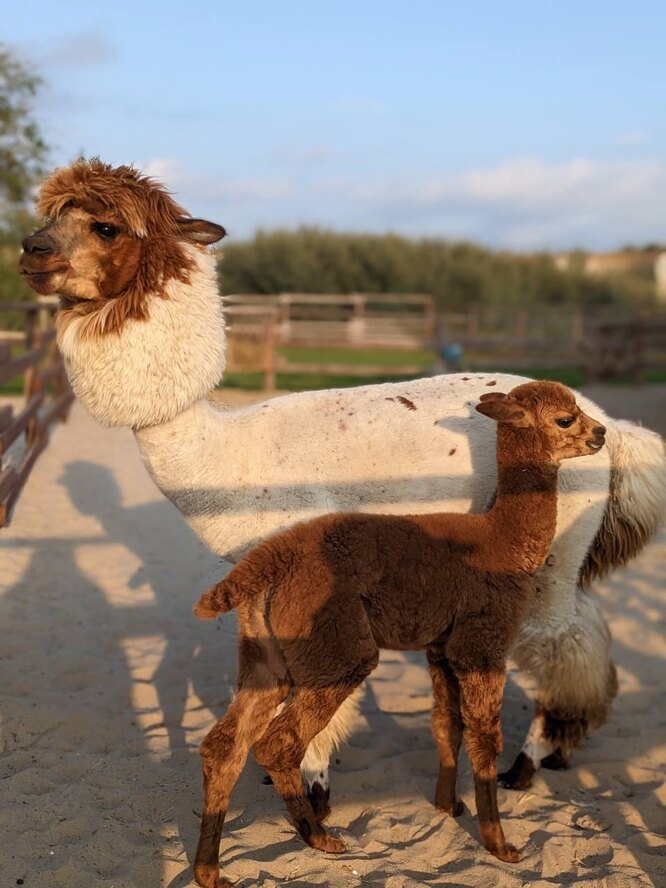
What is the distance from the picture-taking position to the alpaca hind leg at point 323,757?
3.63 meters

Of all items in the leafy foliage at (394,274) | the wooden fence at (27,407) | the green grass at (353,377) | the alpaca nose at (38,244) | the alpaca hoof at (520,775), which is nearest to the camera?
the alpaca nose at (38,244)

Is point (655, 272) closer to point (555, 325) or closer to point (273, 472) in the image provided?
point (555, 325)

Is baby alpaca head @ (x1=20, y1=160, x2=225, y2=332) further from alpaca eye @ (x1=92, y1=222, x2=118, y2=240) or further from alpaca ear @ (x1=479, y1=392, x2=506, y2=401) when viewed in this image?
alpaca ear @ (x1=479, y1=392, x2=506, y2=401)

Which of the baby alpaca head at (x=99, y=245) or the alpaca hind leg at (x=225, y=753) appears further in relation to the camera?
the baby alpaca head at (x=99, y=245)

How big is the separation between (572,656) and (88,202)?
8.96 feet

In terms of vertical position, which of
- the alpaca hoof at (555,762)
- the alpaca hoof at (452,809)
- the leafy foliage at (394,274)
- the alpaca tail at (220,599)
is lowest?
the alpaca hoof at (555,762)

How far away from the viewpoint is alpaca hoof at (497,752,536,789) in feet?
13.7

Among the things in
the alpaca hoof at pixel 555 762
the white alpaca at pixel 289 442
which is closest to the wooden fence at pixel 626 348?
the alpaca hoof at pixel 555 762

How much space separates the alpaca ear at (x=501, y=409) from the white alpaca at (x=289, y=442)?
0.28 meters

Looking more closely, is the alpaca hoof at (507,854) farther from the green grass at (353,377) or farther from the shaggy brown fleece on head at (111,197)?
the green grass at (353,377)

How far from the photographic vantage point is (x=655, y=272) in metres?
51.7

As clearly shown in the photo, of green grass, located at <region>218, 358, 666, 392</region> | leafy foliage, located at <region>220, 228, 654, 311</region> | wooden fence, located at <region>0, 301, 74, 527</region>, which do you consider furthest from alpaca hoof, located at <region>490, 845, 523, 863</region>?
leafy foliage, located at <region>220, 228, 654, 311</region>

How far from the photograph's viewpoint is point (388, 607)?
128 inches

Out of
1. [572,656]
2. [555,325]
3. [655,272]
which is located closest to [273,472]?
[572,656]
